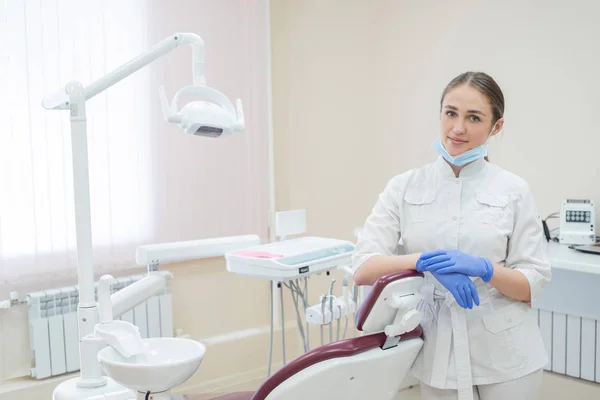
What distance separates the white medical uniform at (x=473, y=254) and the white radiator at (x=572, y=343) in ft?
4.47

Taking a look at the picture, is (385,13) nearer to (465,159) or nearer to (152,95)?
(152,95)

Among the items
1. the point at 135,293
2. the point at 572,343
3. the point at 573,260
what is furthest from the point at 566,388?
the point at 135,293

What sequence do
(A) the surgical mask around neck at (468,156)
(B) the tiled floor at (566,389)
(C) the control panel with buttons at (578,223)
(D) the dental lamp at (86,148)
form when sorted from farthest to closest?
(B) the tiled floor at (566,389), (C) the control panel with buttons at (578,223), (D) the dental lamp at (86,148), (A) the surgical mask around neck at (468,156)

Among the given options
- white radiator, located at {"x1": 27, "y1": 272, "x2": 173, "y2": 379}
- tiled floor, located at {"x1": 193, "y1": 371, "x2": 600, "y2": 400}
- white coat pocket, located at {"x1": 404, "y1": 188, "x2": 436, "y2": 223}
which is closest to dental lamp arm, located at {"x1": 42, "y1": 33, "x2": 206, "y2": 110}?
white coat pocket, located at {"x1": 404, "y1": 188, "x2": 436, "y2": 223}

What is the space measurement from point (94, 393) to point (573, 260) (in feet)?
5.60

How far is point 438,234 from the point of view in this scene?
1.39 m

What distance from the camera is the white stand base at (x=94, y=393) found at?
65.9 inches

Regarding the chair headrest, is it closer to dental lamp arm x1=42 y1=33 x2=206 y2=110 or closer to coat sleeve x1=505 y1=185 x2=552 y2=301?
coat sleeve x1=505 y1=185 x2=552 y2=301

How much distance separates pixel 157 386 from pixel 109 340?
23 centimetres

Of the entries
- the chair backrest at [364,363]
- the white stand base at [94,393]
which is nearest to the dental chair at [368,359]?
the chair backrest at [364,363]

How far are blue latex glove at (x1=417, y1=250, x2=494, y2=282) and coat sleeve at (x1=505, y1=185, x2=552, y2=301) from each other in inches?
4.5

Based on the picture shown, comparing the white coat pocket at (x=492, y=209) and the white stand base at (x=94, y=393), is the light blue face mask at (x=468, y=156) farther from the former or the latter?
the white stand base at (x=94, y=393)

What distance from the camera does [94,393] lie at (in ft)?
5.57

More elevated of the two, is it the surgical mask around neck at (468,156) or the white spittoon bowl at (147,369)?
the surgical mask around neck at (468,156)
